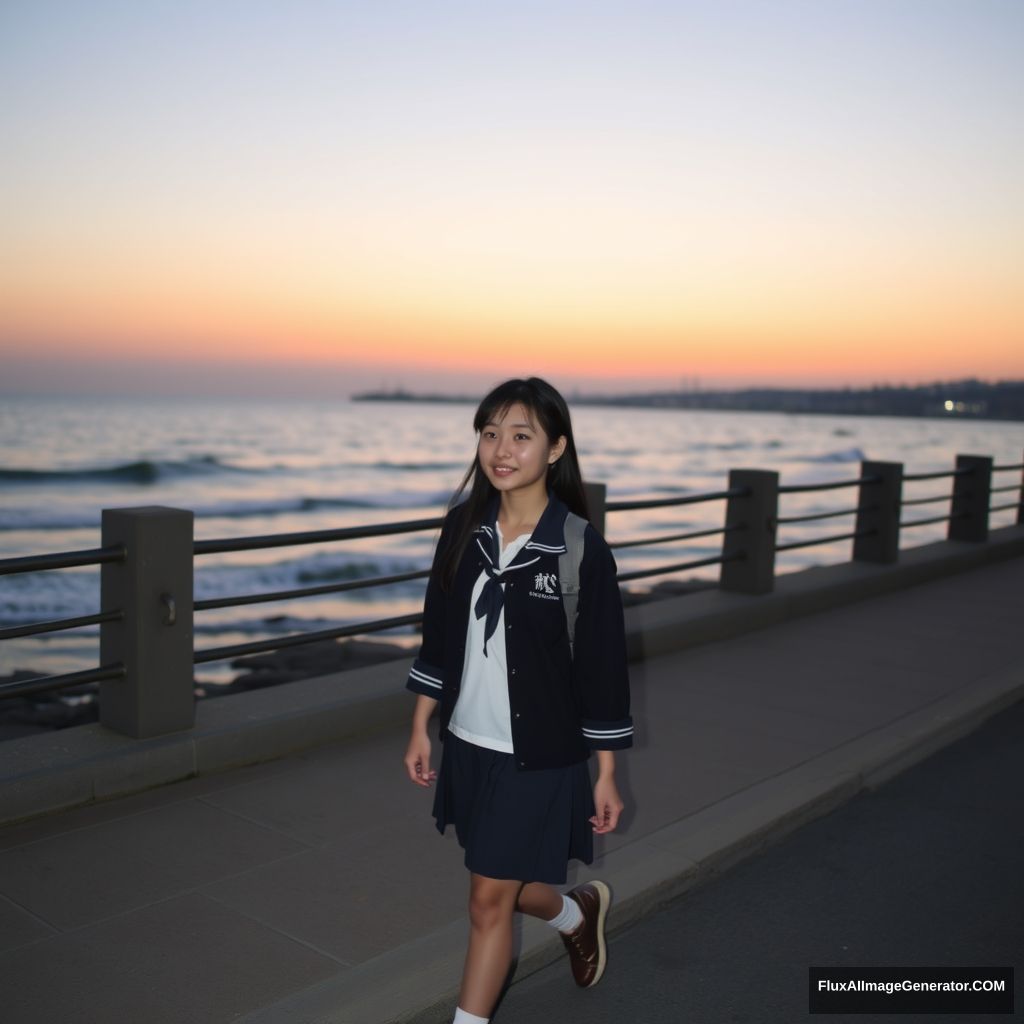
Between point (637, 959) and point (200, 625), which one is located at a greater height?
point (637, 959)

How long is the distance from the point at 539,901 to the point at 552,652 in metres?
0.80

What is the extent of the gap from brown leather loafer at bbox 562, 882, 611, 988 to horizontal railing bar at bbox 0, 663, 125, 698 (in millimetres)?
2446

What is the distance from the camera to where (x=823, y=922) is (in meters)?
4.09

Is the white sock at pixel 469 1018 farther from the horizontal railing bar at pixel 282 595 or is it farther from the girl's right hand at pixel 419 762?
the horizontal railing bar at pixel 282 595

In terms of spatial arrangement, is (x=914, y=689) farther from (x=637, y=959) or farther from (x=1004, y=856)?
(x=637, y=959)

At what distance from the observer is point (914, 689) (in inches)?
286

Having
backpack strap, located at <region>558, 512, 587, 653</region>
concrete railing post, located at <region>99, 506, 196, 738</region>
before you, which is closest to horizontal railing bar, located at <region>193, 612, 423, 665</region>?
concrete railing post, located at <region>99, 506, 196, 738</region>

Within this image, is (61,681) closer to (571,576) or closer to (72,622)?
(72,622)

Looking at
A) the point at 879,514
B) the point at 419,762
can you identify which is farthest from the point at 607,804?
the point at 879,514

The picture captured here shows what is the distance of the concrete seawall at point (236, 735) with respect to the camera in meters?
4.67

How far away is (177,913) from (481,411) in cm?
206

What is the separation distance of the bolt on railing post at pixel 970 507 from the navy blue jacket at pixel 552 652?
12.0 meters

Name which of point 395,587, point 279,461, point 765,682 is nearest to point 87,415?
point 279,461

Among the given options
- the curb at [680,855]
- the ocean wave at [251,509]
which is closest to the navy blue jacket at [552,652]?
the curb at [680,855]
